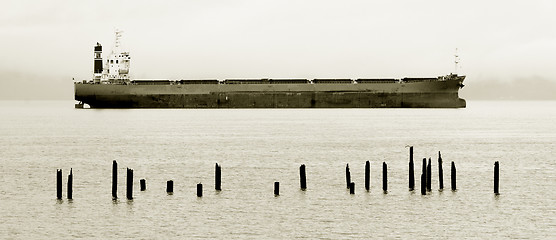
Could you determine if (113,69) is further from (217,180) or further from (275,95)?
(217,180)

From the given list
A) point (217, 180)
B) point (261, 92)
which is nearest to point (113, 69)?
point (261, 92)

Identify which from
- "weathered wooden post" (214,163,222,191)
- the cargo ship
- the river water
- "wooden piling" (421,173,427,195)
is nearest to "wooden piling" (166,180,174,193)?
the river water

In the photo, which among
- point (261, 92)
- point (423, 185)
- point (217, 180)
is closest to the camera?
point (423, 185)

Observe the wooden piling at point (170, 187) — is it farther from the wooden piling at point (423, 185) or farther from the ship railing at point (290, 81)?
the ship railing at point (290, 81)

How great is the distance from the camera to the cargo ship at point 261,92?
403ft

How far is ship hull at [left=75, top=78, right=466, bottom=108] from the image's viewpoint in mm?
122938

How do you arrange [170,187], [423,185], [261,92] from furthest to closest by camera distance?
1. [261,92]
2. [170,187]
3. [423,185]

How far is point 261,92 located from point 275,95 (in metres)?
2.05

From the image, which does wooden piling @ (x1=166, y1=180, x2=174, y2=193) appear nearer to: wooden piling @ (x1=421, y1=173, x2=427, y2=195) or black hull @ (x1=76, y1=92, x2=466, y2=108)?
wooden piling @ (x1=421, y1=173, x2=427, y2=195)

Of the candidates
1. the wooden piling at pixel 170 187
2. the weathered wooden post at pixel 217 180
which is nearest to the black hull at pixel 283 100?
the weathered wooden post at pixel 217 180

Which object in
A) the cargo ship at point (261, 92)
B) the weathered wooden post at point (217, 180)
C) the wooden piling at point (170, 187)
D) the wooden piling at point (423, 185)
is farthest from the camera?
the cargo ship at point (261, 92)

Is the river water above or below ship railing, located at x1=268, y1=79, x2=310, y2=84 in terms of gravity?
below

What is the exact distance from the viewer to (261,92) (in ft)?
411

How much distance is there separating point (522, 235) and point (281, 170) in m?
17.8
